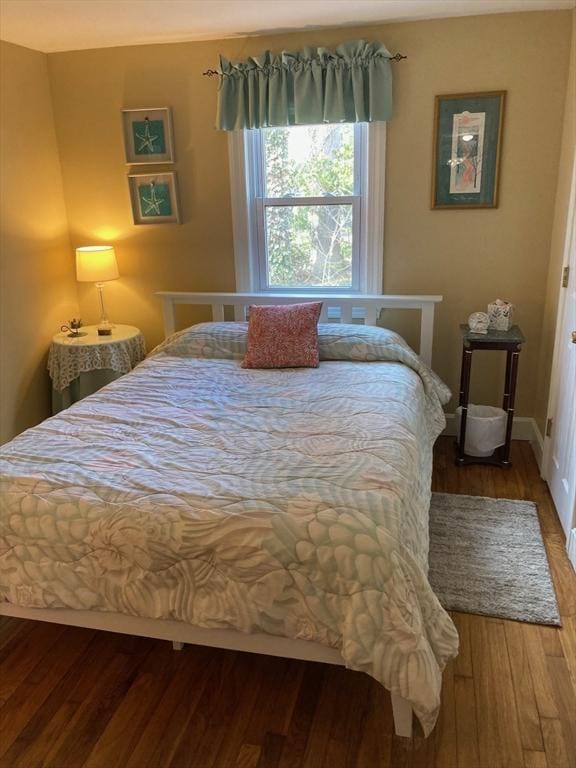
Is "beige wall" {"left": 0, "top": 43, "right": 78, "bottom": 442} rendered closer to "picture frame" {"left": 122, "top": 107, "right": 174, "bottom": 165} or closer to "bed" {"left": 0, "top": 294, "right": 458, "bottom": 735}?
"picture frame" {"left": 122, "top": 107, "right": 174, "bottom": 165}

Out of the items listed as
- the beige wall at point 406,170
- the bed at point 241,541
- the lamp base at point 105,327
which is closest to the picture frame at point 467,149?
the beige wall at point 406,170

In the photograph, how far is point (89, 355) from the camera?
3498 mm

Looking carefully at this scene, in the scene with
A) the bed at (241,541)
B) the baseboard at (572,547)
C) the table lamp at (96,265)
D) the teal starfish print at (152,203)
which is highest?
the teal starfish print at (152,203)

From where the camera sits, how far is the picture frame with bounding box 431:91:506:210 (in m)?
3.11

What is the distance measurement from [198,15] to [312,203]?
1125mm

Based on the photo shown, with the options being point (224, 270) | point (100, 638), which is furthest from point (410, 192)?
point (100, 638)

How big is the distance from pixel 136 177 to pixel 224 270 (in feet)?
2.56

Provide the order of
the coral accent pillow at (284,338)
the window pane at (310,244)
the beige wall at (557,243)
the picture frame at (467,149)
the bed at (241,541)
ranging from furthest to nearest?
the window pane at (310,244)
the picture frame at (467,149)
the coral accent pillow at (284,338)
the beige wall at (557,243)
the bed at (241,541)

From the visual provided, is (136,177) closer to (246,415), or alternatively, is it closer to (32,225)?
(32,225)

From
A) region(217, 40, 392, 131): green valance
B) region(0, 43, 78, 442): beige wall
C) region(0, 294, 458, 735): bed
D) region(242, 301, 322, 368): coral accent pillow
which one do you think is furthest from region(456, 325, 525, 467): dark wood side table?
region(0, 43, 78, 442): beige wall

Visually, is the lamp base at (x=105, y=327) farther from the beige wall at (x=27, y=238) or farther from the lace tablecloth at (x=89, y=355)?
the beige wall at (x=27, y=238)

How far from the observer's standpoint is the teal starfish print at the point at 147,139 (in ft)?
11.6

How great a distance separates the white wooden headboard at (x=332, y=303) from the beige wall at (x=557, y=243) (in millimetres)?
587

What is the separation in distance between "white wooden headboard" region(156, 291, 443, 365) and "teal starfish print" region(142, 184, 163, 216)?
498 millimetres
